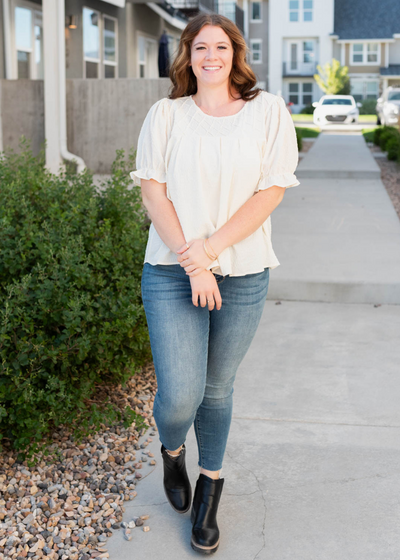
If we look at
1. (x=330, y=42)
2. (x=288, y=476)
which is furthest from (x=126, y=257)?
(x=330, y=42)

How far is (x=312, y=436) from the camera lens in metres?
3.51

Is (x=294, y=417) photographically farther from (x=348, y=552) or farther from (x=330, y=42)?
(x=330, y=42)

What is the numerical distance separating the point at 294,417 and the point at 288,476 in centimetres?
64

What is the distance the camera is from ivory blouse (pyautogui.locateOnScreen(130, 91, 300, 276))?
92.6 inches

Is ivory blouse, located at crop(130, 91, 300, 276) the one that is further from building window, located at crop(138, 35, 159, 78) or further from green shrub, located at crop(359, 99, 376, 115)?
green shrub, located at crop(359, 99, 376, 115)

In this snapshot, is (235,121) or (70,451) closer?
(235,121)

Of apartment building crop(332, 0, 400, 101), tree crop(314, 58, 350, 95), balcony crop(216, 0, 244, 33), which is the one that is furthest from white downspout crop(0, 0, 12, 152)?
apartment building crop(332, 0, 400, 101)

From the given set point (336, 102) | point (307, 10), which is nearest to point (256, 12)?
point (307, 10)

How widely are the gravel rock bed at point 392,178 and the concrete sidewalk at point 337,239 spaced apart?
147mm

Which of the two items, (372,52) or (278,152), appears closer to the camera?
(278,152)

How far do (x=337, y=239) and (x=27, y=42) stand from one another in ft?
24.0

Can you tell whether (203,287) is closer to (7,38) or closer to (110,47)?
(7,38)

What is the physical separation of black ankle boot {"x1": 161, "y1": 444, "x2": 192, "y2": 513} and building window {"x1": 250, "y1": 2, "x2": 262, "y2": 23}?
4542 centimetres

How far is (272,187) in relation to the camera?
7.89 ft
